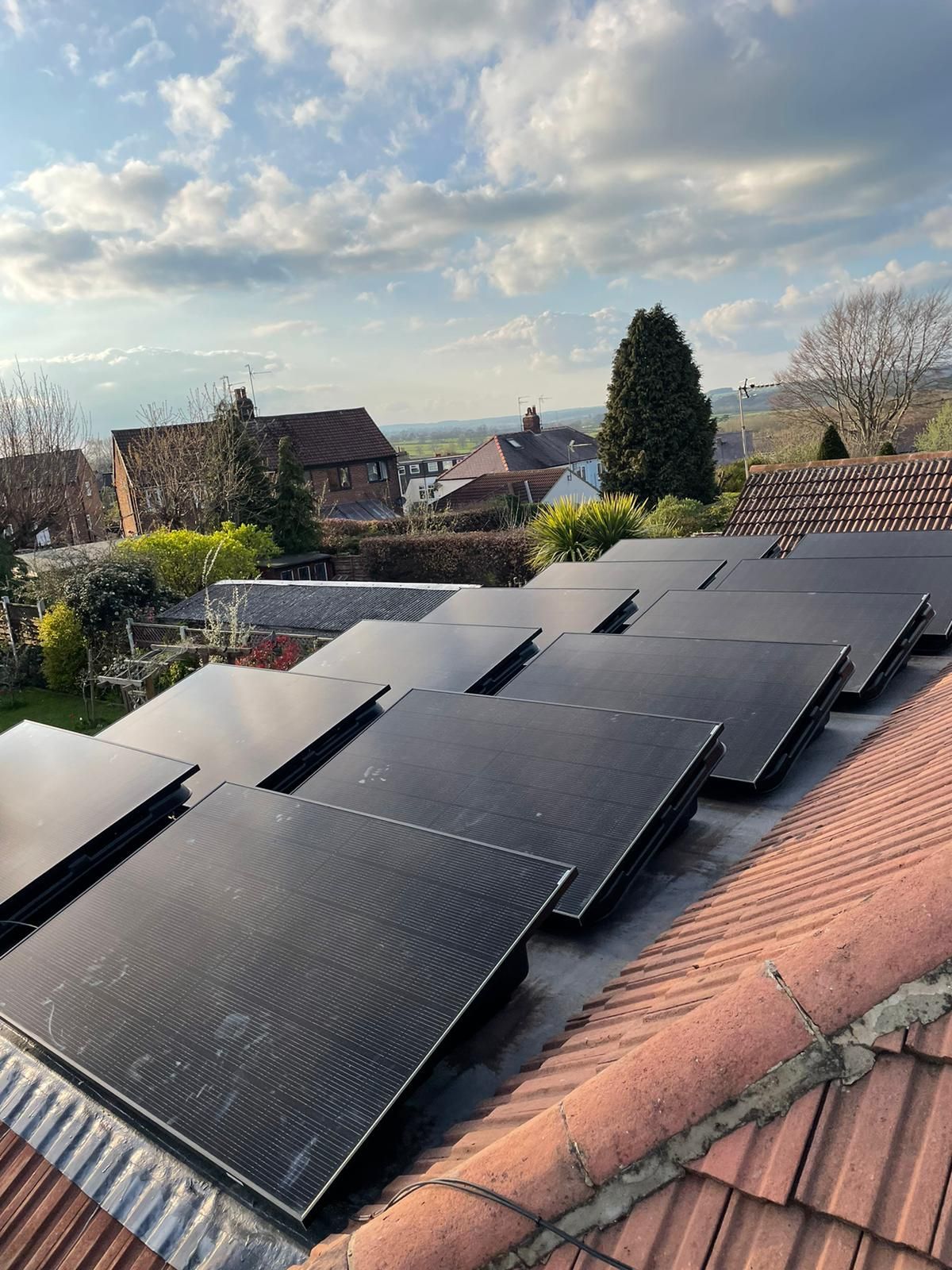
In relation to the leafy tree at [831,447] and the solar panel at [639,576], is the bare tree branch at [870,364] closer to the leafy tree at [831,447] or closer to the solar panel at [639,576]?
the leafy tree at [831,447]

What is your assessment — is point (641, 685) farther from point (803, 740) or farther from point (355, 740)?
point (355, 740)

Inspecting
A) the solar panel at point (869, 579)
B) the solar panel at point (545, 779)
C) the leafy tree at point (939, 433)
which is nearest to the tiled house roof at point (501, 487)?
the leafy tree at point (939, 433)

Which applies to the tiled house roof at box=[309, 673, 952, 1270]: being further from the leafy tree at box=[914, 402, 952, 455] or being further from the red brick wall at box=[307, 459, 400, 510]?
the red brick wall at box=[307, 459, 400, 510]

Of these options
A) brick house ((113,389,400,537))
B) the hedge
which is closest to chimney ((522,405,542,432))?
brick house ((113,389,400,537))

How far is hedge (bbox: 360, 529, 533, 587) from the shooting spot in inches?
987

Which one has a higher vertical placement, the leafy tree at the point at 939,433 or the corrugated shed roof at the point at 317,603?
the leafy tree at the point at 939,433

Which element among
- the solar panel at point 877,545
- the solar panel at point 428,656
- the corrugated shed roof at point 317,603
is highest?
the solar panel at point 877,545

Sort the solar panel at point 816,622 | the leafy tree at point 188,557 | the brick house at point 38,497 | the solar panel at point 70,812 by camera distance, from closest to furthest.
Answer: the solar panel at point 70,812, the solar panel at point 816,622, the leafy tree at point 188,557, the brick house at point 38,497

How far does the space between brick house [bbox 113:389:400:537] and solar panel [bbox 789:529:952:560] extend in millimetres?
41803

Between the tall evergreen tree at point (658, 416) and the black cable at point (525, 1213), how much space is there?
30.8 metres

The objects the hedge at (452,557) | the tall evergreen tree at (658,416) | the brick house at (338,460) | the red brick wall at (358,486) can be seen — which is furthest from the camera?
the red brick wall at (358,486)

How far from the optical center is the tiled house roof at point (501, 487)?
52406mm

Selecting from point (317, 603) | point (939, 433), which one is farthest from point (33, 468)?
point (939, 433)

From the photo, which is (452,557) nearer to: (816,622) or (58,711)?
(58,711)
